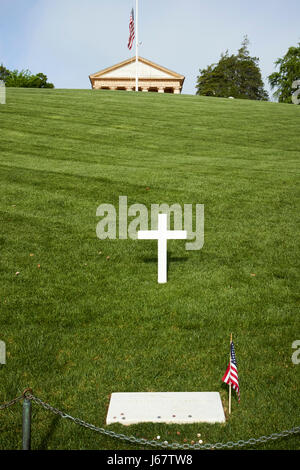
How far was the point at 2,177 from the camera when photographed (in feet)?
40.0

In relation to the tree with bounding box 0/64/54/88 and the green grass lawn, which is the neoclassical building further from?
the green grass lawn

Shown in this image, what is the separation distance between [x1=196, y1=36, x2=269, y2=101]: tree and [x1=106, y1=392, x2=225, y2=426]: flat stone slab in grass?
246 feet

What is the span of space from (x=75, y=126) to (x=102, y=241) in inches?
538

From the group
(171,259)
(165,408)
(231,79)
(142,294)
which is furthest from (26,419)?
(231,79)

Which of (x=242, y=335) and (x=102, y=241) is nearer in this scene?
(x=242, y=335)

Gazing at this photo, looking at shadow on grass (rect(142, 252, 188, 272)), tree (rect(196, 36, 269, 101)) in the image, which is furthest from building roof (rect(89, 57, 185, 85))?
shadow on grass (rect(142, 252, 188, 272))

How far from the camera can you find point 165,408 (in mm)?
4039

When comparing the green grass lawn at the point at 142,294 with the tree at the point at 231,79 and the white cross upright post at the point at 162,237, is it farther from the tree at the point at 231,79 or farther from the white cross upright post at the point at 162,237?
the tree at the point at 231,79

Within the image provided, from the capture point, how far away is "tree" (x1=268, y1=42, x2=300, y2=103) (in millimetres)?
58906

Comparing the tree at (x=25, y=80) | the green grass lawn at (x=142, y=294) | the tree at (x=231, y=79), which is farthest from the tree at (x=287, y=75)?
the green grass lawn at (x=142, y=294)

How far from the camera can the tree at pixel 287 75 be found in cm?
5891

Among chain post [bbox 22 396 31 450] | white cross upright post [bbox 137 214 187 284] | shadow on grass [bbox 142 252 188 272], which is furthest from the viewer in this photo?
shadow on grass [bbox 142 252 188 272]
